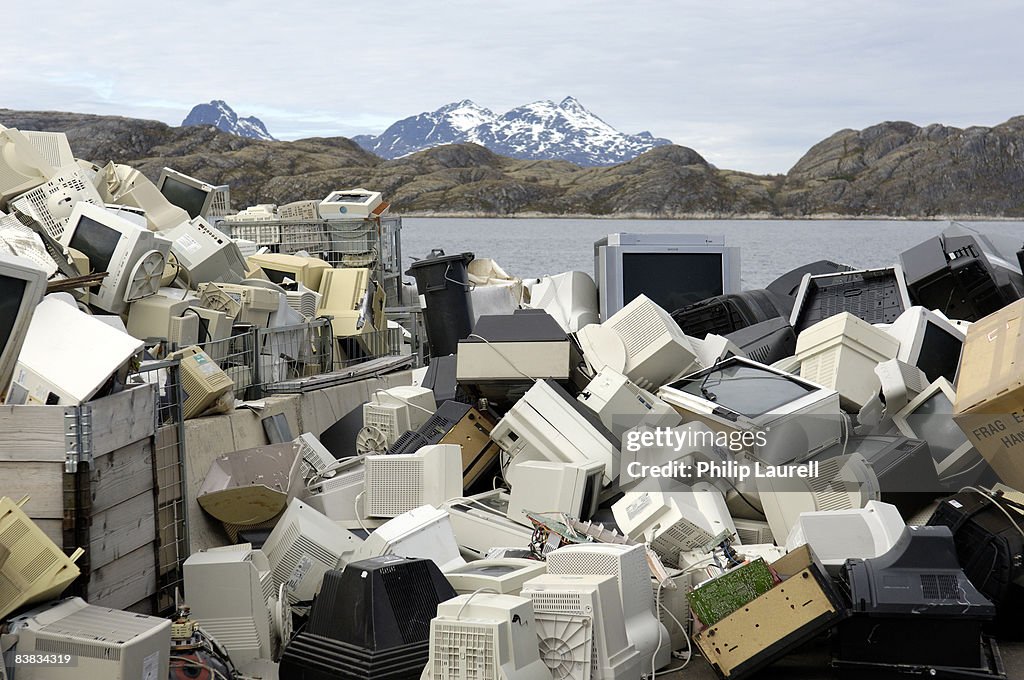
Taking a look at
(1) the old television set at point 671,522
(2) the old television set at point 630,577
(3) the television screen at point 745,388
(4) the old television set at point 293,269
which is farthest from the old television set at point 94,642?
(4) the old television set at point 293,269

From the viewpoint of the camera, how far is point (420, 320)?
1200 cm

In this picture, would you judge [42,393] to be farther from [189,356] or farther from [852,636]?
[852,636]

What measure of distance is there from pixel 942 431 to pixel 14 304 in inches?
189

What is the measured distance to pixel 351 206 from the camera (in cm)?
1228

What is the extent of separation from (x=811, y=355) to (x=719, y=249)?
323 centimetres

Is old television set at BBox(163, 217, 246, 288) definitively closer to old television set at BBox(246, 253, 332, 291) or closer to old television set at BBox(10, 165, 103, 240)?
old television set at BBox(10, 165, 103, 240)

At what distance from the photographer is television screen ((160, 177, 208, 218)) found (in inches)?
434

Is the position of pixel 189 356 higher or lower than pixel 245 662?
higher

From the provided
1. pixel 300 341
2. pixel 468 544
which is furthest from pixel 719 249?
pixel 468 544

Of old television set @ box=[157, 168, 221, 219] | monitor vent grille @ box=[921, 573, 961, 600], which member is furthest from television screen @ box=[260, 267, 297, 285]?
monitor vent grille @ box=[921, 573, 961, 600]

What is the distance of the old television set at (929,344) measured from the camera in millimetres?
7047

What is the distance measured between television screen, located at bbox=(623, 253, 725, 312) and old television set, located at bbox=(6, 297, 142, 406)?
20.2 ft

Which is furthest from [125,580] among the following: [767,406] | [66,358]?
[767,406]

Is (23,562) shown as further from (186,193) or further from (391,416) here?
(186,193)
